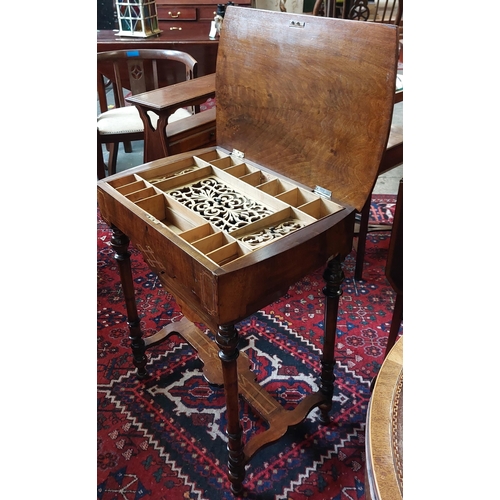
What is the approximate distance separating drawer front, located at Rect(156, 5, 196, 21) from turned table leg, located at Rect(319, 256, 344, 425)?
146 inches

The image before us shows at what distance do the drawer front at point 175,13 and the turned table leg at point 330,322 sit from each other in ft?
12.1

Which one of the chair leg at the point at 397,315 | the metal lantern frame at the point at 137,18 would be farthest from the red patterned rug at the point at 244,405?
the metal lantern frame at the point at 137,18

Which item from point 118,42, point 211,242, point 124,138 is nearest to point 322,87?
point 211,242

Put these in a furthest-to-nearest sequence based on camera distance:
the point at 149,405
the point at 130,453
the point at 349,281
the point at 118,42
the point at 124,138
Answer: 1. the point at 118,42
2. the point at 124,138
3. the point at 349,281
4. the point at 149,405
5. the point at 130,453

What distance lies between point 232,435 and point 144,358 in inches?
24.0

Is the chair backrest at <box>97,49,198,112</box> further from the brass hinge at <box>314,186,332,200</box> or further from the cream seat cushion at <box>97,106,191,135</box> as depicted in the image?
the brass hinge at <box>314,186,332,200</box>

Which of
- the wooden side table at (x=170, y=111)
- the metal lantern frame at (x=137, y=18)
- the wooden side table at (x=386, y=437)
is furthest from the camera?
the metal lantern frame at (x=137, y=18)

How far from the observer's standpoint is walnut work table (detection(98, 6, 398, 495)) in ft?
3.55

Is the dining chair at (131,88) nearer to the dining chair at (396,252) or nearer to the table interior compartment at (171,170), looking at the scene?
the table interior compartment at (171,170)

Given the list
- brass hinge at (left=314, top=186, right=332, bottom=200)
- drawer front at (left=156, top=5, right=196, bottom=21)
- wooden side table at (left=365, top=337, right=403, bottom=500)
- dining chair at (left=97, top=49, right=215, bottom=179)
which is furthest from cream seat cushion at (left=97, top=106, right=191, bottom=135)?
wooden side table at (left=365, top=337, right=403, bottom=500)

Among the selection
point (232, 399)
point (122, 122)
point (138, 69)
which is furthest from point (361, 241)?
point (138, 69)

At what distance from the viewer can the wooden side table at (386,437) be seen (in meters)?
0.61

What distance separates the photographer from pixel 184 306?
4.68 feet

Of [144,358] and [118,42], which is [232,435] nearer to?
[144,358]
